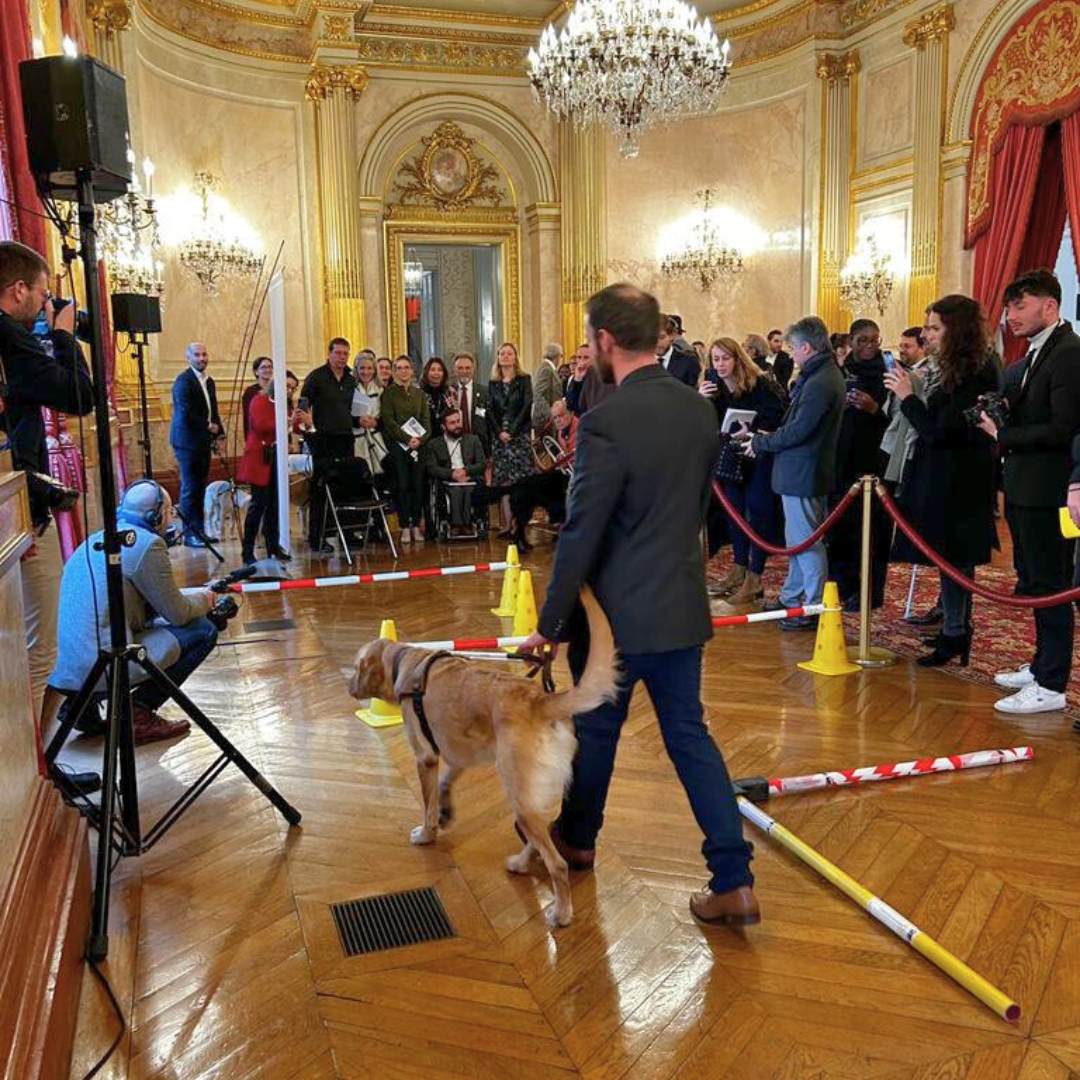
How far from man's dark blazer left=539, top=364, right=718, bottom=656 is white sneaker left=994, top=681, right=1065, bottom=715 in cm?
203

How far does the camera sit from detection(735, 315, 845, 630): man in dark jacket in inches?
182

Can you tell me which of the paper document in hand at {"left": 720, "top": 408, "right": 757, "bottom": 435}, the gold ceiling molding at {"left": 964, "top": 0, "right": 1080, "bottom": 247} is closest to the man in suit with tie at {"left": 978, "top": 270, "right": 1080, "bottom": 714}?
the paper document in hand at {"left": 720, "top": 408, "right": 757, "bottom": 435}

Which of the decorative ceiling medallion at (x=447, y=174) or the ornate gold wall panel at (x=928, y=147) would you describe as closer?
the ornate gold wall panel at (x=928, y=147)

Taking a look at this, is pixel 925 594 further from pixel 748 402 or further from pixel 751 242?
pixel 751 242

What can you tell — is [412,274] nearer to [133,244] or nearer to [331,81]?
[331,81]

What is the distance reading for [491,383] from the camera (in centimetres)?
820

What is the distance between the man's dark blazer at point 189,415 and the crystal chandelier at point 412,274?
5.65 m

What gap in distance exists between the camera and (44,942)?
186 centimetres

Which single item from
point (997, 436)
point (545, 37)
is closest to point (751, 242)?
point (545, 37)

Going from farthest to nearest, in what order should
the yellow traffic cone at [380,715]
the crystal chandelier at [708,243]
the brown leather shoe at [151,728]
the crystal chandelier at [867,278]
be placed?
the crystal chandelier at [708,243]
the crystal chandelier at [867,278]
the yellow traffic cone at [380,715]
the brown leather shoe at [151,728]

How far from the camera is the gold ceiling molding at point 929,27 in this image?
9.66 meters

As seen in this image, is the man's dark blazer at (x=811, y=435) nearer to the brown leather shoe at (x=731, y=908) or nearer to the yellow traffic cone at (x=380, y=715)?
the yellow traffic cone at (x=380, y=715)

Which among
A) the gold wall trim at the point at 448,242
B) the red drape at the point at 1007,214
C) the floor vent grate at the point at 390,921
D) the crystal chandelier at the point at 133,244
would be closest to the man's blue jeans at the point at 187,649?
the floor vent grate at the point at 390,921

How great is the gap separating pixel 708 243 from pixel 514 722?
10.8 metres
